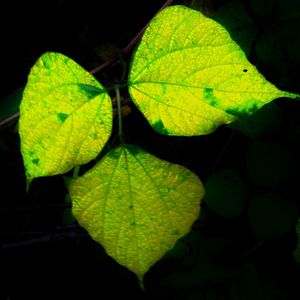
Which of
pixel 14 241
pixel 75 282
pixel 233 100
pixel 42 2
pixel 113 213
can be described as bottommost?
pixel 75 282

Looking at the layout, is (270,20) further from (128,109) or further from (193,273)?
(193,273)

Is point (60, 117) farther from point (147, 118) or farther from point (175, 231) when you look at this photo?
point (175, 231)

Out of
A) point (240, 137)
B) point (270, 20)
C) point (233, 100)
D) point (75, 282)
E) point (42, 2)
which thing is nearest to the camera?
point (233, 100)

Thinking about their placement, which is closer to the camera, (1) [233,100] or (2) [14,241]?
(1) [233,100]

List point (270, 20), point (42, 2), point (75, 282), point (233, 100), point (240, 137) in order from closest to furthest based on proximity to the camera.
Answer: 1. point (233, 100)
2. point (270, 20)
3. point (42, 2)
4. point (240, 137)
5. point (75, 282)

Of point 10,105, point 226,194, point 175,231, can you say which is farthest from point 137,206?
point 10,105

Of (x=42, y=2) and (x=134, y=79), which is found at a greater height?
(x=42, y=2)

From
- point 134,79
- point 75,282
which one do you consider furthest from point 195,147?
point 75,282

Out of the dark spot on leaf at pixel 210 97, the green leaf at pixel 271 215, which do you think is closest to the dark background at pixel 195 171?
the green leaf at pixel 271 215
